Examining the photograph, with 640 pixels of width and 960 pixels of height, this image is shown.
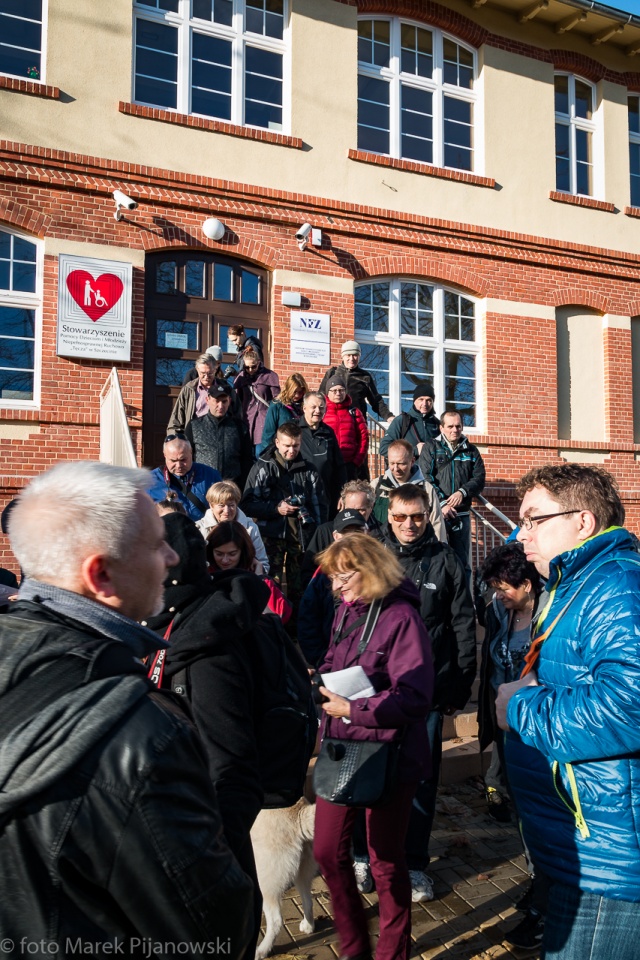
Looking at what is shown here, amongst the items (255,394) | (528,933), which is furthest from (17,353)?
(528,933)

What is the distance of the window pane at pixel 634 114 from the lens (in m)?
13.8

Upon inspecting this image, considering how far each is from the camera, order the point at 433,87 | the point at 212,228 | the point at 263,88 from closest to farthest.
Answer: the point at 212,228 < the point at 263,88 < the point at 433,87

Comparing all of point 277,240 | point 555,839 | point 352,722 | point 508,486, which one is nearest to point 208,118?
point 277,240

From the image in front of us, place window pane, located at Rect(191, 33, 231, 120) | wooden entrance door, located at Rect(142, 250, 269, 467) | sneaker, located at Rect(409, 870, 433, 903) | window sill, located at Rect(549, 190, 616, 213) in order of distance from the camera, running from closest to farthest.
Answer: sneaker, located at Rect(409, 870, 433, 903) → wooden entrance door, located at Rect(142, 250, 269, 467) → window pane, located at Rect(191, 33, 231, 120) → window sill, located at Rect(549, 190, 616, 213)

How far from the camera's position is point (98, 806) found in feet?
4.04

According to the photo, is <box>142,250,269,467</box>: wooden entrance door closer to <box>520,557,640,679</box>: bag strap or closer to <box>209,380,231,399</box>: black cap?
<box>209,380,231,399</box>: black cap

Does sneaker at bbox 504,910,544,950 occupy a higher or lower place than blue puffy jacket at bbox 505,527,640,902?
lower

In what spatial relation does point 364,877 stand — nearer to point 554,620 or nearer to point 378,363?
point 554,620

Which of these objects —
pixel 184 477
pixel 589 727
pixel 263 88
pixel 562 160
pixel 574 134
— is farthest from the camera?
pixel 574 134

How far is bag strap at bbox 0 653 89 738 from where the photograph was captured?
4.07ft

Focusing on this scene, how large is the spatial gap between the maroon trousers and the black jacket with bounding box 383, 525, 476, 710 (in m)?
1.31

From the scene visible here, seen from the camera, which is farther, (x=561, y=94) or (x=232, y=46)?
(x=561, y=94)

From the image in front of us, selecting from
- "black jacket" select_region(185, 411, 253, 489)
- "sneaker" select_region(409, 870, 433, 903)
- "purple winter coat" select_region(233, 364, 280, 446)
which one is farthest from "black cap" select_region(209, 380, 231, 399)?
"sneaker" select_region(409, 870, 433, 903)

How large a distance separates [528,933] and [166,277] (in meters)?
8.72
